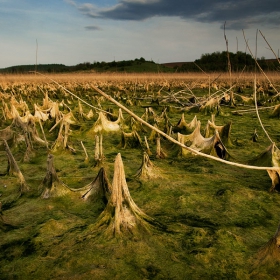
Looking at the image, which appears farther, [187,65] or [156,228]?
[187,65]

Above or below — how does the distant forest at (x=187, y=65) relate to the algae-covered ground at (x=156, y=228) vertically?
above

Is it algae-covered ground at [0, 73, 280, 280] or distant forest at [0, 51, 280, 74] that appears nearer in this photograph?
algae-covered ground at [0, 73, 280, 280]

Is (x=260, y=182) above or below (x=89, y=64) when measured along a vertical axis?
below

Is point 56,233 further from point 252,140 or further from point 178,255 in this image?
point 252,140

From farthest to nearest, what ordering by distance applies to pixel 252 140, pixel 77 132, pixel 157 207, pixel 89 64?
pixel 89 64 → pixel 77 132 → pixel 252 140 → pixel 157 207

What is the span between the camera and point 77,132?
4312mm

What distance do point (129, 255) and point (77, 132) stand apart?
3.08m

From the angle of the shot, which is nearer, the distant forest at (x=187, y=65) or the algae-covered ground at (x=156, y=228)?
the algae-covered ground at (x=156, y=228)

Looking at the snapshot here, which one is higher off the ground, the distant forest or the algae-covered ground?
the distant forest

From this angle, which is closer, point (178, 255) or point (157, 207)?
point (178, 255)

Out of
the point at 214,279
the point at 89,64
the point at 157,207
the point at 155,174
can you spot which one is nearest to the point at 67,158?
the point at 155,174

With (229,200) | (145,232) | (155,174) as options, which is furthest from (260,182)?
(145,232)

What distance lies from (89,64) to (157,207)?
48436 millimetres

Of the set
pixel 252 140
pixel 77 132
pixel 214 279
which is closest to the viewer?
pixel 214 279
